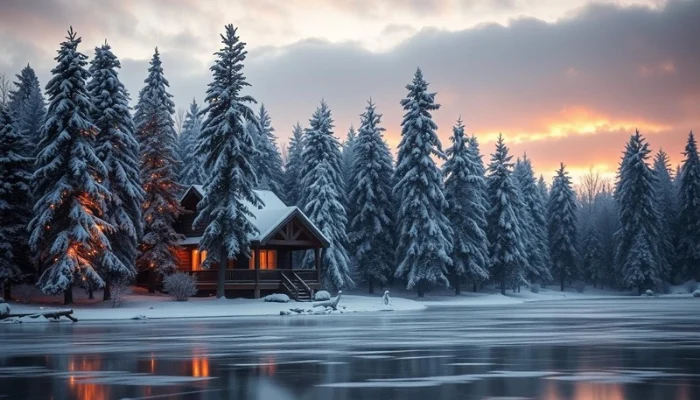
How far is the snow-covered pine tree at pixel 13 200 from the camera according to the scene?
46.3m

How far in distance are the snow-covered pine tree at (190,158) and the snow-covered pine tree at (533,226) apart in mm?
36537

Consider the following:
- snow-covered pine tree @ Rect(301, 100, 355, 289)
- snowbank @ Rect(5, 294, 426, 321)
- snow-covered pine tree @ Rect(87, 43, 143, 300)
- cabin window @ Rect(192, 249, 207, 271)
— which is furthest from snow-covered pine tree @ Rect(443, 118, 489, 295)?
snow-covered pine tree @ Rect(87, 43, 143, 300)

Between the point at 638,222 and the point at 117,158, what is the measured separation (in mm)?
63747

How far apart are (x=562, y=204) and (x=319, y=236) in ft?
174

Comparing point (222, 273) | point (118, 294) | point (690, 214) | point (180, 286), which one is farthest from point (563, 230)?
point (118, 294)

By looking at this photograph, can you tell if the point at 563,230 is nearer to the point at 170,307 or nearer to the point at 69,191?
the point at 170,307

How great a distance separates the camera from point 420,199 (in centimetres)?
6944

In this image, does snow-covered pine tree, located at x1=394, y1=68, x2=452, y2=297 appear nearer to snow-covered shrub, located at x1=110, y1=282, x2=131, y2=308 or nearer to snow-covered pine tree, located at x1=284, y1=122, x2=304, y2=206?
snow-covered pine tree, located at x1=284, y1=122, x2=304, y2=206

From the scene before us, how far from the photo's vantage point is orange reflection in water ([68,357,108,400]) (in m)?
10.7

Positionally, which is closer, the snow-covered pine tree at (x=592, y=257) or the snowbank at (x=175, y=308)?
the snowbank at (x=175, y=308)

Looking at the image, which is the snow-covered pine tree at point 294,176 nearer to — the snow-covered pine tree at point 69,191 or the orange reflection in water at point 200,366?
the snow-covered pine tree at point 69,191

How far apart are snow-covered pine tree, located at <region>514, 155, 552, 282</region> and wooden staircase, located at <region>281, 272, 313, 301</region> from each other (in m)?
39.9

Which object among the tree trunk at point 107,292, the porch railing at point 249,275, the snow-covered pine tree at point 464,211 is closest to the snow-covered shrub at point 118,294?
the tree trunk at point 107,292

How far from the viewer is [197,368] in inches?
559
